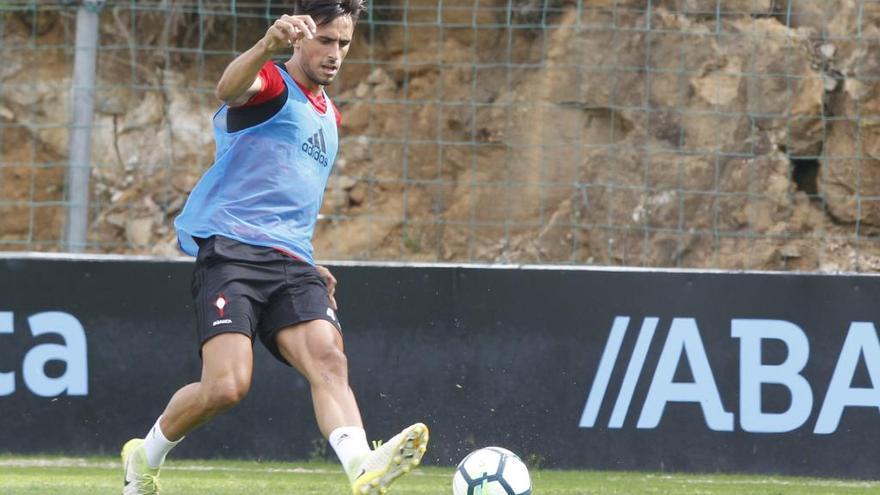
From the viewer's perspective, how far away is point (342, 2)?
5539mm

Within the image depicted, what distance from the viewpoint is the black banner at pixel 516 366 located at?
7.76 meters

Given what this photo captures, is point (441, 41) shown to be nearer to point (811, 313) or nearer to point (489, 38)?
point (489, 38)

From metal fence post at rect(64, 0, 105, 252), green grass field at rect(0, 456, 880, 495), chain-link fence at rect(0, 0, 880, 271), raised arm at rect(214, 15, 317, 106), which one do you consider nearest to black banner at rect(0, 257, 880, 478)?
green grass field at rect(0, 456, 880, 495)

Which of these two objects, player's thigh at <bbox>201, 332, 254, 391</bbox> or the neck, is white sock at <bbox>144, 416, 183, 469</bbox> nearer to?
player's thigh at <bbox>201, 332, 254, 391</bbox>

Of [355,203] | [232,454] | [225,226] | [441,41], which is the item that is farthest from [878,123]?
[225,226]

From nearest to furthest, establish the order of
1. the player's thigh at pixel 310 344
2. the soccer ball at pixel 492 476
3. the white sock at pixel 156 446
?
the soccer ball at pixel 492 476
the player's thigh at pixel 310 344
the white sock at pixel 156 446

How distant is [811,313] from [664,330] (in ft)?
2.59

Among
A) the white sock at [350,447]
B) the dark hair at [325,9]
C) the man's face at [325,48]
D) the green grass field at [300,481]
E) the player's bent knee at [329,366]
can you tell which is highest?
the dark hair at [325,9]

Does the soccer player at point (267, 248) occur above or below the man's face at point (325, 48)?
below

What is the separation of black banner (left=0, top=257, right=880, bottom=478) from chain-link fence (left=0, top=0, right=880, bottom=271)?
51.7 inches

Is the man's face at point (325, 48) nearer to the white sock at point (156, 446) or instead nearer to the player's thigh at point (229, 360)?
the player's thigh at point (229, 360)

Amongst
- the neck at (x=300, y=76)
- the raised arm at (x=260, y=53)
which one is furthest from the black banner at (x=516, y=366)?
the raised arm at (x=260, y=53)

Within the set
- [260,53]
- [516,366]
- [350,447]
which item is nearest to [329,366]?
[350,447]

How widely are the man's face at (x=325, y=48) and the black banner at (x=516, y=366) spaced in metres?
2.49
